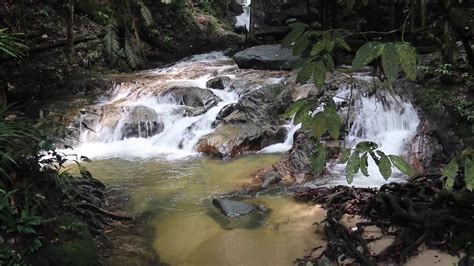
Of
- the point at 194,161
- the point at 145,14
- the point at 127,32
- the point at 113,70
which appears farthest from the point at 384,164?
the point at 145,14

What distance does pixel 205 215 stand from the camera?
18.3 feet

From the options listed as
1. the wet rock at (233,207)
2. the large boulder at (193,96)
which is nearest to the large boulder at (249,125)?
the large boulder at (193,96)

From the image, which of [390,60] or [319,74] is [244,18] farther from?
[390,60]

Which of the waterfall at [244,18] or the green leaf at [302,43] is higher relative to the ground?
the waterfall at [244,18]

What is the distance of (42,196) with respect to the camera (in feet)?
13.1

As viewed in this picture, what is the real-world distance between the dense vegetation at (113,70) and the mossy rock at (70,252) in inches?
1.2

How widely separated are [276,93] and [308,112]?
8.84m

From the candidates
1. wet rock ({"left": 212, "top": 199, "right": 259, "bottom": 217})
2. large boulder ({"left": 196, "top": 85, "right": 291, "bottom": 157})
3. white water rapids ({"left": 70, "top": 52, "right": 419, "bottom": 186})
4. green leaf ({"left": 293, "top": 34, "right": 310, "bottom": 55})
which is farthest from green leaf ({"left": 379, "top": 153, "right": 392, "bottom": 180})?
large boulder ({"left": 196, "top": 85, "right": 291, "bottom": 157})

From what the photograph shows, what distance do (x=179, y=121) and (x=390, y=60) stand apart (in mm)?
9131

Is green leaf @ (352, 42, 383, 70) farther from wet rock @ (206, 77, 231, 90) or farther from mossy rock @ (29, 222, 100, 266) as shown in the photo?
wet rock @ (206, 77, 231, 90)

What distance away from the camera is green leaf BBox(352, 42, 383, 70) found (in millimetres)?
1434

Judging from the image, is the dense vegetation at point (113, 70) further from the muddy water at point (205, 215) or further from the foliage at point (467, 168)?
the muddy water at point (205, 215)

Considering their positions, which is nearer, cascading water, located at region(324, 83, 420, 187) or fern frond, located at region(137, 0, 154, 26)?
cascading water, located at region(324, 83, 420, 187)

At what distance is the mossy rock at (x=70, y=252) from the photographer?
11.6 feet
